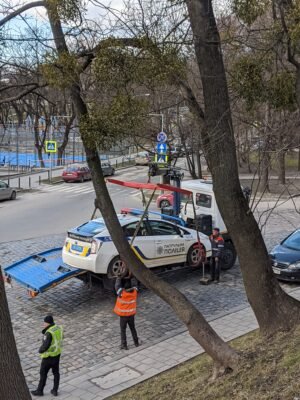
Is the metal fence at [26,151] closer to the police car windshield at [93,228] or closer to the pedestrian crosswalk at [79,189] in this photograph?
the pedestrian crosswalk at [79,189]

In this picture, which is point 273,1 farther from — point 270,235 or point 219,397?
point 270,235

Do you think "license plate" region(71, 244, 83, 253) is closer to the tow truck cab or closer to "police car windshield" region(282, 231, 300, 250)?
the tow truck cab

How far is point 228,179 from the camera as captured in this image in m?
7.14

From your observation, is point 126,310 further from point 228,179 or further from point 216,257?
point 216,257

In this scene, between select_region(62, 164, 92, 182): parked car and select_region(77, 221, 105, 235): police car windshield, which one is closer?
select_region(77, 221, 105, 235): police car windshield

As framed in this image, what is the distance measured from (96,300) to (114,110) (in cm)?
679

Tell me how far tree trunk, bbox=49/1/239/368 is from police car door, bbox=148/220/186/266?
5.46m

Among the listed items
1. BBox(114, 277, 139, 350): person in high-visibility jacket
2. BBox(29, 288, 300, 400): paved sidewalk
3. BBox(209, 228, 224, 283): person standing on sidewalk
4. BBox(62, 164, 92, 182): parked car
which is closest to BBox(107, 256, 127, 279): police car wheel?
BBox(114, 277, 139, 350): person in high-visibility jacket

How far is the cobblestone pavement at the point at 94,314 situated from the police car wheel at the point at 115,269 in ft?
2.50

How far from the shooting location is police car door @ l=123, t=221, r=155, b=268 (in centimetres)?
1271

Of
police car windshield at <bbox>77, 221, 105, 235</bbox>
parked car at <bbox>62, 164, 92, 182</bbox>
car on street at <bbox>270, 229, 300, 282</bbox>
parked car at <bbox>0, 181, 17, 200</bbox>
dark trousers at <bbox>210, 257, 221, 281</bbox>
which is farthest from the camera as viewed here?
parked car at <bbox>62, 164, 92, 182</bbox>

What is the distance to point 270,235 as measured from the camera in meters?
20.1

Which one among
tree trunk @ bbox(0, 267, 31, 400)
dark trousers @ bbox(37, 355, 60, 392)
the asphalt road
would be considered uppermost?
tree trunk @ bbox(0, 267, 31, 400)

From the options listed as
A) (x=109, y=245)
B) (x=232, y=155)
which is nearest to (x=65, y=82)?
(x=232, y=155)
